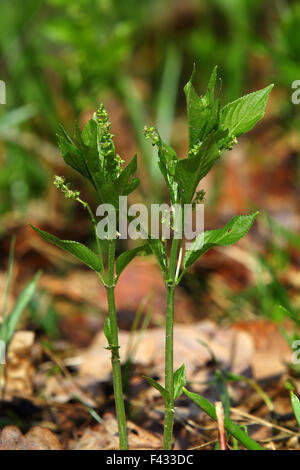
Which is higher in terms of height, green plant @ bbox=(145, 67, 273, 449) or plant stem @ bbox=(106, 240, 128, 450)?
green plant @ bbox=(145, 67, 273, 449)

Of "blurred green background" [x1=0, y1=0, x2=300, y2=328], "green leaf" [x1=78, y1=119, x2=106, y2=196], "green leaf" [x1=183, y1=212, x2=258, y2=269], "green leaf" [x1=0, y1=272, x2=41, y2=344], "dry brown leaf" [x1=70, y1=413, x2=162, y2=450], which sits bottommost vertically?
"dry brown leaf" [x1=70, y1=413, x2=162, y2=450]

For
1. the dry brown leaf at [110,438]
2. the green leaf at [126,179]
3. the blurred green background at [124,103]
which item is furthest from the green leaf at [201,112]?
the blurred green background at [124,103]

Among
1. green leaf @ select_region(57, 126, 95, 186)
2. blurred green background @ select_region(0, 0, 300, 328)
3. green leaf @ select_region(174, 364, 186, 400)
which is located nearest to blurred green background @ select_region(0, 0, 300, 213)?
blurred green background @ select_region(0, 0, 300, 328)

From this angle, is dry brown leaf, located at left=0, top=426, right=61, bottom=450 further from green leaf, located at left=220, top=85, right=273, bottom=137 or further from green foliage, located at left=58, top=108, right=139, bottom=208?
green leaf, located at left=220, top=85, right=273, bottom=137

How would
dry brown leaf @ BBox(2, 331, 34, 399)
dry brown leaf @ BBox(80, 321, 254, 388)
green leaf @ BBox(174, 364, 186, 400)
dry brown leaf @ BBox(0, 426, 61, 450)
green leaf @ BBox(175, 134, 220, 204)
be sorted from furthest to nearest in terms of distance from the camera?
dry brown leaf @ BBox(80, 321, 254, 388)
dry brown leaf @ BBox(2, 331, 34, 399)
dry brown leaf @ BBox(0, 426, 61, 450)
green leaf @ BBox(174, 364, 186, 400)
green leaf @ BBox(175, 134, 220, 204)

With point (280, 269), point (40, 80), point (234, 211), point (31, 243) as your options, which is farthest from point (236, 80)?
point (31, 243)

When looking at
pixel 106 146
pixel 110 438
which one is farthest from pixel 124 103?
pixel 106 146

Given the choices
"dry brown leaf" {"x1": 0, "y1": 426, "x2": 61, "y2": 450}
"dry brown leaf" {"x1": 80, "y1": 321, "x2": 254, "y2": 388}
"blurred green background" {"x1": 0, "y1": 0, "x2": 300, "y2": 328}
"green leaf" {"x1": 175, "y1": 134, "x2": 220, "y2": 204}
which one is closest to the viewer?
"green leaf" {"x1": 175, "y1": 134, "x2": 220, "y2": 204}

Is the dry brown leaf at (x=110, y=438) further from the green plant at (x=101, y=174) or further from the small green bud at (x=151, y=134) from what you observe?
the small green bud at (x=151, y=134)
